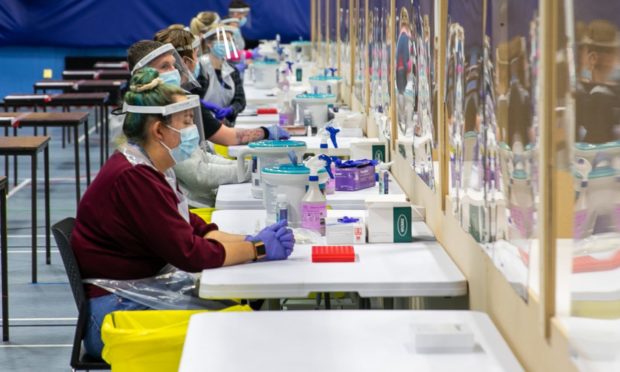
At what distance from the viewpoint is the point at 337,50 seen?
387 inches

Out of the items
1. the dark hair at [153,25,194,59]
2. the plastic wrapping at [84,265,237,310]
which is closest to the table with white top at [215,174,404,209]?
the plastic wrapping at [84,265,237,310]

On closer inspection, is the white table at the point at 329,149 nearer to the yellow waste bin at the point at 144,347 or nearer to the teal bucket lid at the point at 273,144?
the teal bucket lid at the point at 273,144

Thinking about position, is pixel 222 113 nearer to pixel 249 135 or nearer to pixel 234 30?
pixel 249 135

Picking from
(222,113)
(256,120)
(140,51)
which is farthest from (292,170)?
(256,120)

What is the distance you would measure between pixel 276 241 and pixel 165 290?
0.44m

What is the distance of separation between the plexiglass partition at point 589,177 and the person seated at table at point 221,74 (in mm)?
5362

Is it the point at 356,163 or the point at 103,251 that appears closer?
the point at 103,251

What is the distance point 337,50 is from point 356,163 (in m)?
5.34

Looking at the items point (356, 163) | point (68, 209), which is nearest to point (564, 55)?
point (356, 163)

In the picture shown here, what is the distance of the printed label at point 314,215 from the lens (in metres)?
3.73

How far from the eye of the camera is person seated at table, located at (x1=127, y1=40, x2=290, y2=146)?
5.09 meters

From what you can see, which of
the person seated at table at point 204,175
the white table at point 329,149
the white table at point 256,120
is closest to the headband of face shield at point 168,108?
the person seated at table at point 204,175

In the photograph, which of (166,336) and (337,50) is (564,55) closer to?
(166,336)

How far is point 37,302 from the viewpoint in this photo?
5.90 metres
